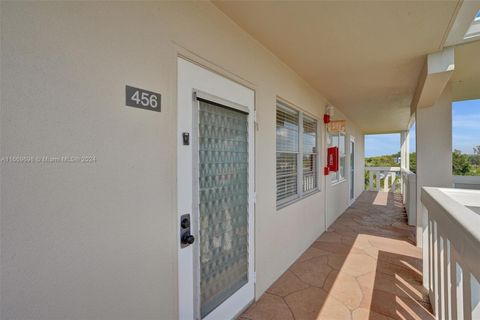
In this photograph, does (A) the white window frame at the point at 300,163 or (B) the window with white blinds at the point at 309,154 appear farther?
(B) the window with white blinds at the point at 309,154

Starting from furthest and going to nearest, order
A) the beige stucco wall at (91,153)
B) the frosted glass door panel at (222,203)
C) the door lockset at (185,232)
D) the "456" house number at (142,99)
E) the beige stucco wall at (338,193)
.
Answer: the beige stucco wall at (338,193)
the frosted glass door panel at (222,203)
the door lockset at (185,232)
the "456" house number at (142,99)
the beige stucco wall at (91,153)

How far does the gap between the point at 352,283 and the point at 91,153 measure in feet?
9.74

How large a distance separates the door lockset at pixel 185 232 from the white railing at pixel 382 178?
1051 cm

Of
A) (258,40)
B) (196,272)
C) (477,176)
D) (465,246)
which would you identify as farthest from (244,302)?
(477,176)

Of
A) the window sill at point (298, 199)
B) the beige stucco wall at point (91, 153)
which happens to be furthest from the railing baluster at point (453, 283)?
the beige stucco wall at point (91, 153)

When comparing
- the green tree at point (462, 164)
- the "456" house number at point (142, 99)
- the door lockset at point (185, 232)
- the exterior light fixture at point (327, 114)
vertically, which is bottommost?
the door lockset at point (185, 232)

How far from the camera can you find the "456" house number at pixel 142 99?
48.7 inches

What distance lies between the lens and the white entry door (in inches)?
62.5

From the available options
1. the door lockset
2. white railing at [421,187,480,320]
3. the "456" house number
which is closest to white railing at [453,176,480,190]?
white railing at [421,187,480,320]

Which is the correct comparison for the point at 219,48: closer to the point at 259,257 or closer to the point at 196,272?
the point at 196,272

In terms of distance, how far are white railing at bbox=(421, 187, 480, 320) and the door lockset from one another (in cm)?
144

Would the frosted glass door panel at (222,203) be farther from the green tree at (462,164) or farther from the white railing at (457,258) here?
the green tree at (462,164)

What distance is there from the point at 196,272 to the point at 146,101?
1218 mm

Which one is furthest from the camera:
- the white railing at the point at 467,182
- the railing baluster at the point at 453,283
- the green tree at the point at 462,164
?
the green tree at the point at 462,164
